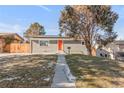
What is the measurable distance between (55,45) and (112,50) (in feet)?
23.3

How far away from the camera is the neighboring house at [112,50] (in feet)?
88.1

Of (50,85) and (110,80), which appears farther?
(110,80)

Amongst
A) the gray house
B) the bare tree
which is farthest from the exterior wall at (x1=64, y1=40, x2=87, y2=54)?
the bare tree

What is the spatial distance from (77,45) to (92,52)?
7.78ft

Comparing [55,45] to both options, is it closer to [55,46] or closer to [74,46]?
[55,46]

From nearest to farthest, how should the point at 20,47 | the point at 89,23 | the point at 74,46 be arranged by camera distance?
the point at 89,23 → the point at 74,46 → the point at 20,47

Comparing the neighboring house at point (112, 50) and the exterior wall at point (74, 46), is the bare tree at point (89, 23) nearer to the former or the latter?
the exterior wall at point (74, 46)

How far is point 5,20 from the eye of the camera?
1653cm

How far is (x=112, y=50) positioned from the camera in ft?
95.4

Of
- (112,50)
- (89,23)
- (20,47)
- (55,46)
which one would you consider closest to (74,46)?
(55,46)

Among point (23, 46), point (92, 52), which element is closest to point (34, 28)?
point (23, 46)

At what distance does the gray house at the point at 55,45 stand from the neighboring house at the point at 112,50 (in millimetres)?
1928
